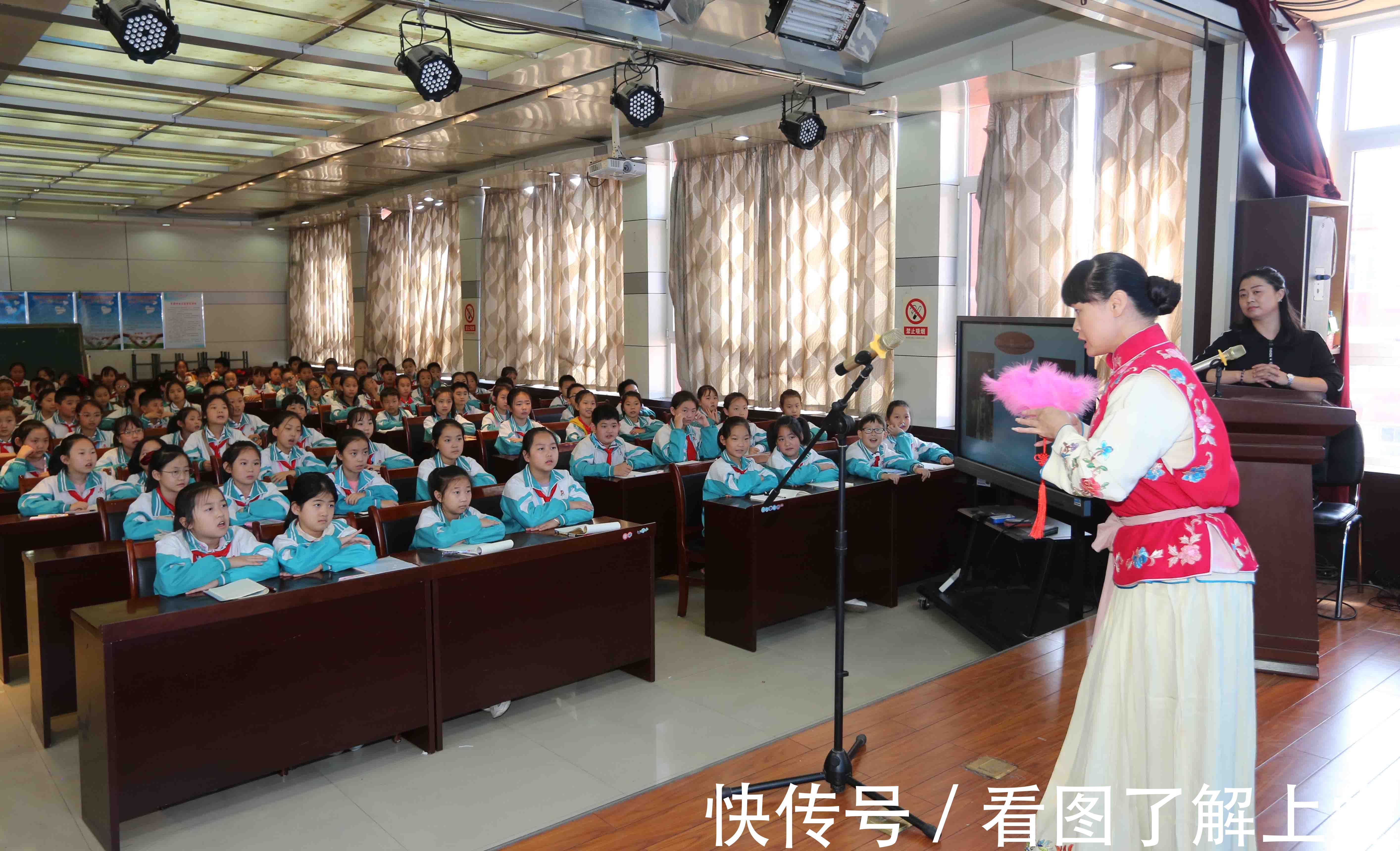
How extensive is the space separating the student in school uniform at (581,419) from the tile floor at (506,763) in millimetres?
2512

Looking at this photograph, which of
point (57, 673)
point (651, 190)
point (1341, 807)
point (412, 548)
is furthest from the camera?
point (651, 190)

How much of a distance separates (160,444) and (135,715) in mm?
2496

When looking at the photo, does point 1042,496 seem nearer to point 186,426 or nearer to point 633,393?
point 633,393

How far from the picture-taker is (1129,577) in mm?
2012

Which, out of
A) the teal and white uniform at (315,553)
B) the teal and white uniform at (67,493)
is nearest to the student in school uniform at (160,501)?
the teal and white uniform at (67,493)

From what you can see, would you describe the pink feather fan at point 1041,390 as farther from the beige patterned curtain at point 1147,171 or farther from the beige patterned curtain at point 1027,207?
the beige patterned curtain at point 1027,207

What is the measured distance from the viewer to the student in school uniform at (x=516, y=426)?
668cm

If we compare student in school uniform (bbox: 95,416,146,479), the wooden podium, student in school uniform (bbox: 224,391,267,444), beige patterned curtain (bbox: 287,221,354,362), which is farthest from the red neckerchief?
beige patterned curtain (bbox: 287,221,354,362)

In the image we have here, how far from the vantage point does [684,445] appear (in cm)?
648

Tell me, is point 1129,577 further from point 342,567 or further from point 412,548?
point 412,548

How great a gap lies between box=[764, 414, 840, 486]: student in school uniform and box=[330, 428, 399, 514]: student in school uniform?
2206mm

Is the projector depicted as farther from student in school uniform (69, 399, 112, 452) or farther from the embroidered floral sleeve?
the embroidered floral sleeve

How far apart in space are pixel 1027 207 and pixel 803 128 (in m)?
1.61

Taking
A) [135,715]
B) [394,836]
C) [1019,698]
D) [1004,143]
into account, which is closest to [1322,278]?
[1004,143]
